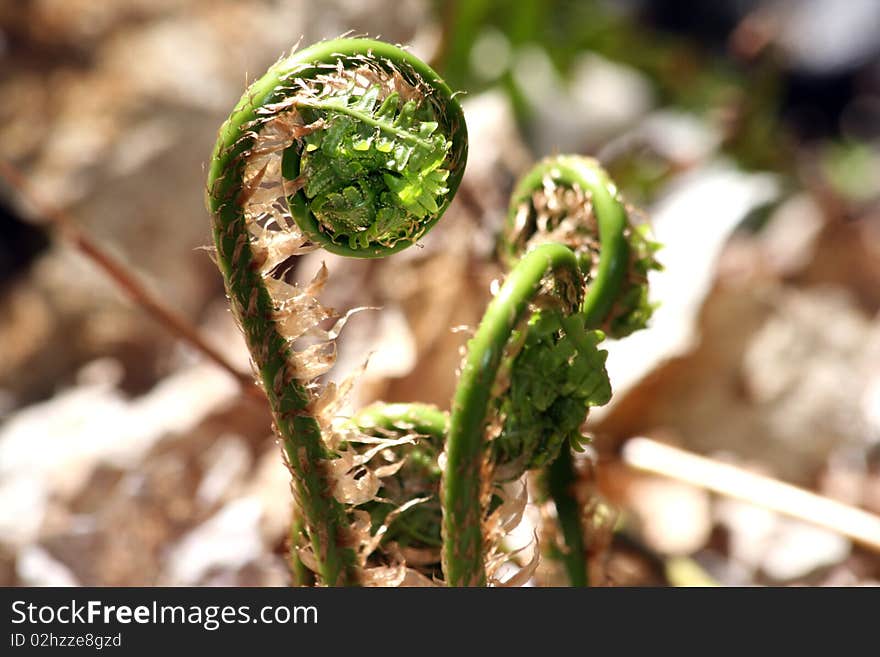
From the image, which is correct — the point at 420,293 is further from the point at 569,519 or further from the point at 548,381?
the point at 548,381

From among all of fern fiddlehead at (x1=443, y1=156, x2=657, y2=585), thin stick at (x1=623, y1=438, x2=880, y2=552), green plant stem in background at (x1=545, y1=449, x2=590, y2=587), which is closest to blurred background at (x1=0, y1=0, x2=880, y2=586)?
thin stick at (x1=623, y1=438, x2=880, y2=552)

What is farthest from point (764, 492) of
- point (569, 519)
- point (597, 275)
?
point (597, 275)

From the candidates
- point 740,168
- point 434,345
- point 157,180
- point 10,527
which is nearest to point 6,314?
point 157,180

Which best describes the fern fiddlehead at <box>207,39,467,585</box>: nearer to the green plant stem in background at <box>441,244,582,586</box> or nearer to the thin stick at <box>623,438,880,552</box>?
the green plant stem in background at <box>441,244,582,586</box>

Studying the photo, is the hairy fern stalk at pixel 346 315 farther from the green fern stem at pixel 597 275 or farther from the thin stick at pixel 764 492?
the thin stick at pixel 764 492

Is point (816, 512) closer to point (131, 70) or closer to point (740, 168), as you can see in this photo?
→ point (740, 168)
